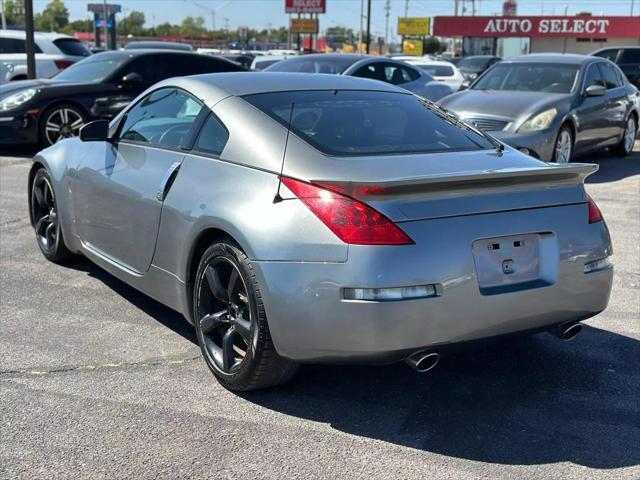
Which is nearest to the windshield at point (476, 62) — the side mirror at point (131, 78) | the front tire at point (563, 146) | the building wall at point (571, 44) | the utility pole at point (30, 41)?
the utility pole at point (30, 41)

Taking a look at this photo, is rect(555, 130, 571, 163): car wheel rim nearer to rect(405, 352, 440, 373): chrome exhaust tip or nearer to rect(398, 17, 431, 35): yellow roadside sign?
rect(405, 352, 440, 373): chrome exhaust tip

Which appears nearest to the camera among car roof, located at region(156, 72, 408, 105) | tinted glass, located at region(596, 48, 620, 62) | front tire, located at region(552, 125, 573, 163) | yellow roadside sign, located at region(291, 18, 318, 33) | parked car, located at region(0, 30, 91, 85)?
car roof, located at region(156, 72, 408, 105)

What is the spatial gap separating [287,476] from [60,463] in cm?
89

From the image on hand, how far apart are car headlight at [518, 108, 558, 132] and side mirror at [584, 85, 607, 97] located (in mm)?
959

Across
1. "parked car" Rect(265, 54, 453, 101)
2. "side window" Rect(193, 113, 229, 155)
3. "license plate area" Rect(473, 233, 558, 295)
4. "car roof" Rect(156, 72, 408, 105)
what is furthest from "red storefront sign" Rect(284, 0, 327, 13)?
"license plate area" Rect(473, 233, 558, 295)

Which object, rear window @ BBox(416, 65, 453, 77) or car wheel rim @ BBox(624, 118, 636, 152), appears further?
rear window @ BBox(416, 65, 453, 77)

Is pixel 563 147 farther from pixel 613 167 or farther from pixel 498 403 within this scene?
pixel 498 403

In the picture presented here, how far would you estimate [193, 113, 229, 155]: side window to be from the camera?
13.2 feet

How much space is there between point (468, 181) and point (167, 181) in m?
1.64

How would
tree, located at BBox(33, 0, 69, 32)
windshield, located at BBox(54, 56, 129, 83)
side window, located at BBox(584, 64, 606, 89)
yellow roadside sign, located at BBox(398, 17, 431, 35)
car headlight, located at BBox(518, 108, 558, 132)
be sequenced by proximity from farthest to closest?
tree, located at BBox(33, 0, 69, 32), yellow roadside sign, located at BBox(398, 17, 431, 35), windshield, located at BBox(54, 56, 129, 83), side window, located at BBox(584, 64, 606, 89), car headlight, located at BBox(518, 108, 558, 132)

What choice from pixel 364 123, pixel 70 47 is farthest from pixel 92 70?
pixel 364 123

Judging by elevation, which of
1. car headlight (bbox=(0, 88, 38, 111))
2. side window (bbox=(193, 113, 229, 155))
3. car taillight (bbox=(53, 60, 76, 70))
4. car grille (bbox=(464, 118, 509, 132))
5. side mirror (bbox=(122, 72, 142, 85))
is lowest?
car grille (bbox=(464, 118, 509, 132))

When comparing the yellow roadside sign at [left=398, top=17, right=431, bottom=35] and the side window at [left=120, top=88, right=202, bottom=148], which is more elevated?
the yellow roadside sign at [left=398, top=17, right=431, bottom=35]

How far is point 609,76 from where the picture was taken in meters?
11.8
